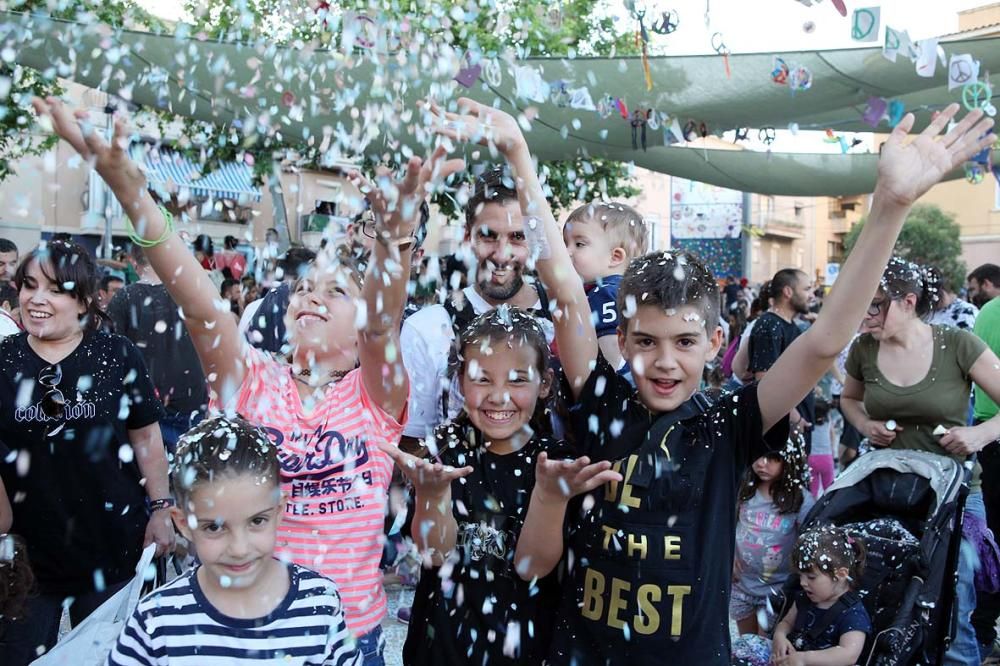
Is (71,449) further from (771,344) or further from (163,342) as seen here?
(771,344)

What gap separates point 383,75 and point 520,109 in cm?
111

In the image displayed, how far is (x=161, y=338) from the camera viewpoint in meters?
6.21

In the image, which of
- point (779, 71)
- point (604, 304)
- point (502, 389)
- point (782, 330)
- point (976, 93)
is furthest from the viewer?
point (782, 330)

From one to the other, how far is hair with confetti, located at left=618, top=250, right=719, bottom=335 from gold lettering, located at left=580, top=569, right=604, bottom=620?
65cm

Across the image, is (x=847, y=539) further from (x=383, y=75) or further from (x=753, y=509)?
(x=383, y=75)

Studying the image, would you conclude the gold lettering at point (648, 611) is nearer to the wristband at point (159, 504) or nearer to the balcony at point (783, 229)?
the wristband at point (159, 504)

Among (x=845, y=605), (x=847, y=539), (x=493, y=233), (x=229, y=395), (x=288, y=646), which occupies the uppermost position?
(x=493, y=233)

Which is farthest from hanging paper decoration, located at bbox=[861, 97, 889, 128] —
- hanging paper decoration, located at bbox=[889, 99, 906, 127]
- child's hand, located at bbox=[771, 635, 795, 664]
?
child's hand, located at bbox=[771, 635, 795, 664]

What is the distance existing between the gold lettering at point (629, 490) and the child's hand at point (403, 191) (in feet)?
2.61

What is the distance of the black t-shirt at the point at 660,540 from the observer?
2.36 meters

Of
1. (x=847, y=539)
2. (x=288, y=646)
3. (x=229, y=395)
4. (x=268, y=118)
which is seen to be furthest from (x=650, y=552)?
(x=268, y=118)

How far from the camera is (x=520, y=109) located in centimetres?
720

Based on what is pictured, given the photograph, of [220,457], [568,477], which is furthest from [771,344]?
[220,457]

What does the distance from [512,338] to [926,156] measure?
1.12m
